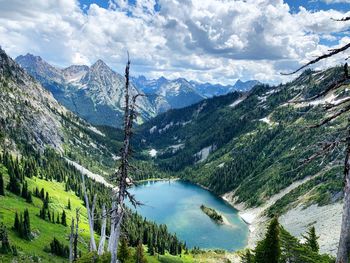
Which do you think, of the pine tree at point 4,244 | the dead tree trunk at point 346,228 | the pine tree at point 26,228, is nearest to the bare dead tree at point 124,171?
the dead tree trunk at point 346,228

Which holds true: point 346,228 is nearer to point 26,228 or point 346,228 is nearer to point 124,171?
point 124,171

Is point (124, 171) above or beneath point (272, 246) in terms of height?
above

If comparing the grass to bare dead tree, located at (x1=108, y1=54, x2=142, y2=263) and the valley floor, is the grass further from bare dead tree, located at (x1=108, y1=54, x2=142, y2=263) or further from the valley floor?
the valley floor

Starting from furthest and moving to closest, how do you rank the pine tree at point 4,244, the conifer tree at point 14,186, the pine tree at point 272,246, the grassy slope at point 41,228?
the conifer tree at point 14,186 < the grassy slope at point 41,228 < the pine tree at point 4,244 < the pine tree at point 272,246

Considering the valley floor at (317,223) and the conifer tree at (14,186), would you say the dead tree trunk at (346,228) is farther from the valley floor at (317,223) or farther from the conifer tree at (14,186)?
the conifer tree at (14,186)

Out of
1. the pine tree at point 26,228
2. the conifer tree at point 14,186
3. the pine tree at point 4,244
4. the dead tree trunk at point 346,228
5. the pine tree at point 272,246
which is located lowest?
the dead tree trunk at point 346,228

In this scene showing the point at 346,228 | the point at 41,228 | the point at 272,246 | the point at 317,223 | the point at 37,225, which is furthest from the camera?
the point at 317,223

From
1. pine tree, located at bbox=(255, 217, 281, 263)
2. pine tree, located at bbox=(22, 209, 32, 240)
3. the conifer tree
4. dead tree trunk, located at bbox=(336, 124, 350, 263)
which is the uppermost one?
the conifer tree

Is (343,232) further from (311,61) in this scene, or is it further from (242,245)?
(242,245)

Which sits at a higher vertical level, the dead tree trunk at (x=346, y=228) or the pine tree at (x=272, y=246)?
the pine tree at (x=272, y=246)

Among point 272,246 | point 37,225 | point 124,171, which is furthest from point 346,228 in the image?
point 37,225

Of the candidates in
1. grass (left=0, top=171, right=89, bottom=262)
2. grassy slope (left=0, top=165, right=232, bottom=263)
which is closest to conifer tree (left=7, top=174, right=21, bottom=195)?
grass (left=0, top=171, right=89, bottom=262)

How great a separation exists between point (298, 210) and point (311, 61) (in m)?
188

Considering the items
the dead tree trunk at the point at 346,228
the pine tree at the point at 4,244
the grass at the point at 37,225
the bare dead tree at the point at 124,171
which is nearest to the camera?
the dead tree trunk at the point at 346,228
